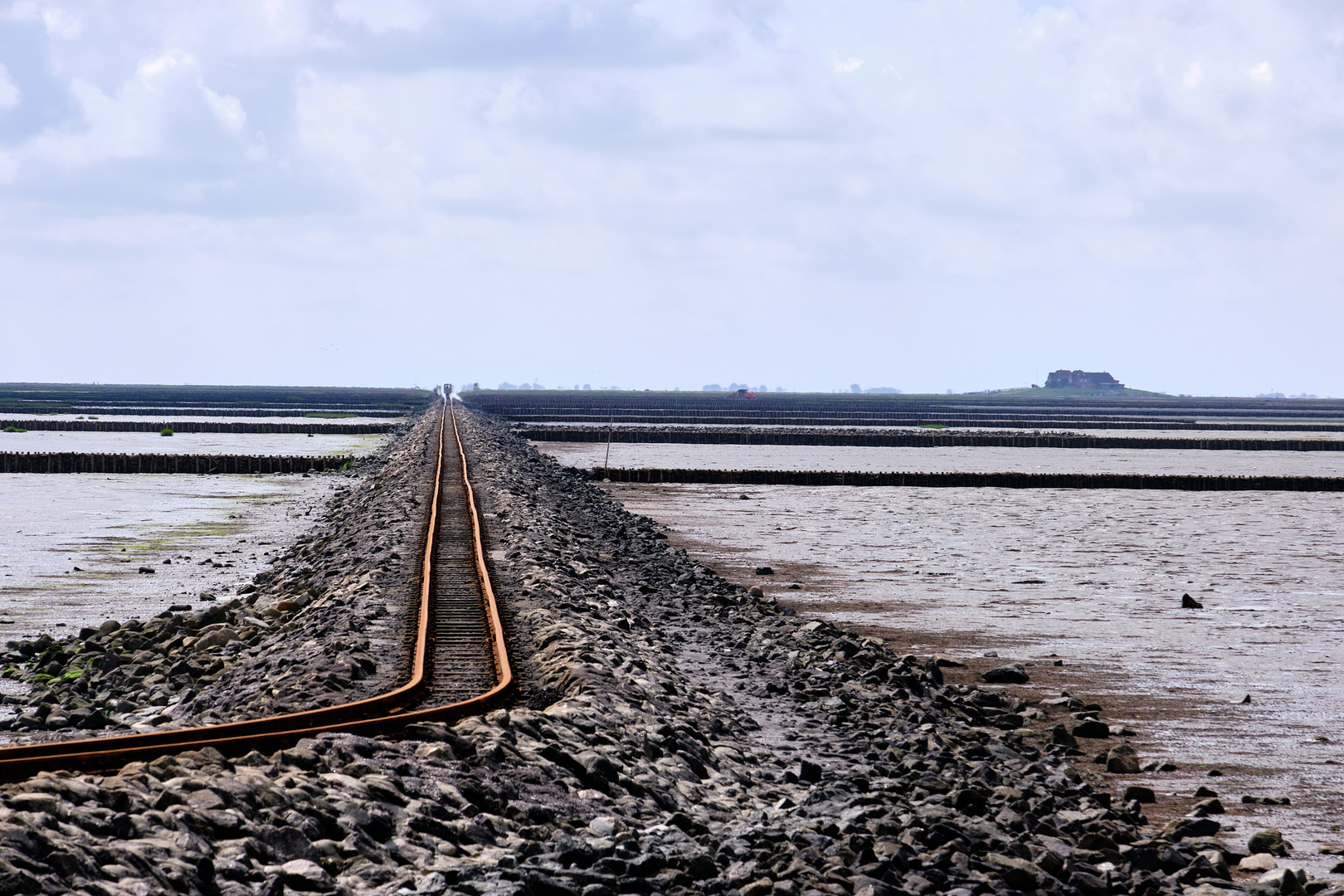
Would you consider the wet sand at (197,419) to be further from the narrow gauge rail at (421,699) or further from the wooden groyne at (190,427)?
the narrow gauge rail at (421,699)

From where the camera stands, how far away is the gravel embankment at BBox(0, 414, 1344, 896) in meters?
8.33

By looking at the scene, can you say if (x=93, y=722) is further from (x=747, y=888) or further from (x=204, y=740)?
(x=747, y=888)

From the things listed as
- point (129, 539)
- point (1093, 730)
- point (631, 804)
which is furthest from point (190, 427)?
point (631, 804)

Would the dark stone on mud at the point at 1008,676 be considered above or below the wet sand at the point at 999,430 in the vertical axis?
below

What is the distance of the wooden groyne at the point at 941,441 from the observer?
91.7m

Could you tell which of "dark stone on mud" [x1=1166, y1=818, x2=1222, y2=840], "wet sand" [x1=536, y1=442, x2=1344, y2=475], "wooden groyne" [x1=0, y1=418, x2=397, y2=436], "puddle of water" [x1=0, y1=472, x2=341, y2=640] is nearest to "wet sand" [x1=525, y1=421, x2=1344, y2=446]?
"wooden groyne" [x1=0, y1=418, x2=397, y2=436]

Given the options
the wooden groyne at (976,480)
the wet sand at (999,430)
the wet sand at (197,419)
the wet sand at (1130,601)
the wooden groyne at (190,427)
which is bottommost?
the wet sand at (1130,601)

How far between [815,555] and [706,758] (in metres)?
18.8

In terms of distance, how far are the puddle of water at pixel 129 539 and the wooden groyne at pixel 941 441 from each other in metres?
39.6

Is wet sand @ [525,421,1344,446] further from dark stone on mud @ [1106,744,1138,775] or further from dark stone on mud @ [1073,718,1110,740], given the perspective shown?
dark stone on mud @ [1106,744,1138,775]

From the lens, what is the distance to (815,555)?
30781 mm

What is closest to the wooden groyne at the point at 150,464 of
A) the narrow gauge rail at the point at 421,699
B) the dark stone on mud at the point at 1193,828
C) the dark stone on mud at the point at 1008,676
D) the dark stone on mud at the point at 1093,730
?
the narrow gauge rail at the point at 421,699

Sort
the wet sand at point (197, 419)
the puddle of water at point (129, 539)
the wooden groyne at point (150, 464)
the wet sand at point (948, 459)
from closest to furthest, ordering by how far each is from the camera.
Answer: the puddle of water at point (129, 539) < the wooden groyne at point (150, 464) < the wet sand at point (948, 459) < the wet sand at point (197, 419)

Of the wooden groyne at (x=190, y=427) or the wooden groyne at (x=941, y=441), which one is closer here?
the wooden groyne at (x=941, y=441)
